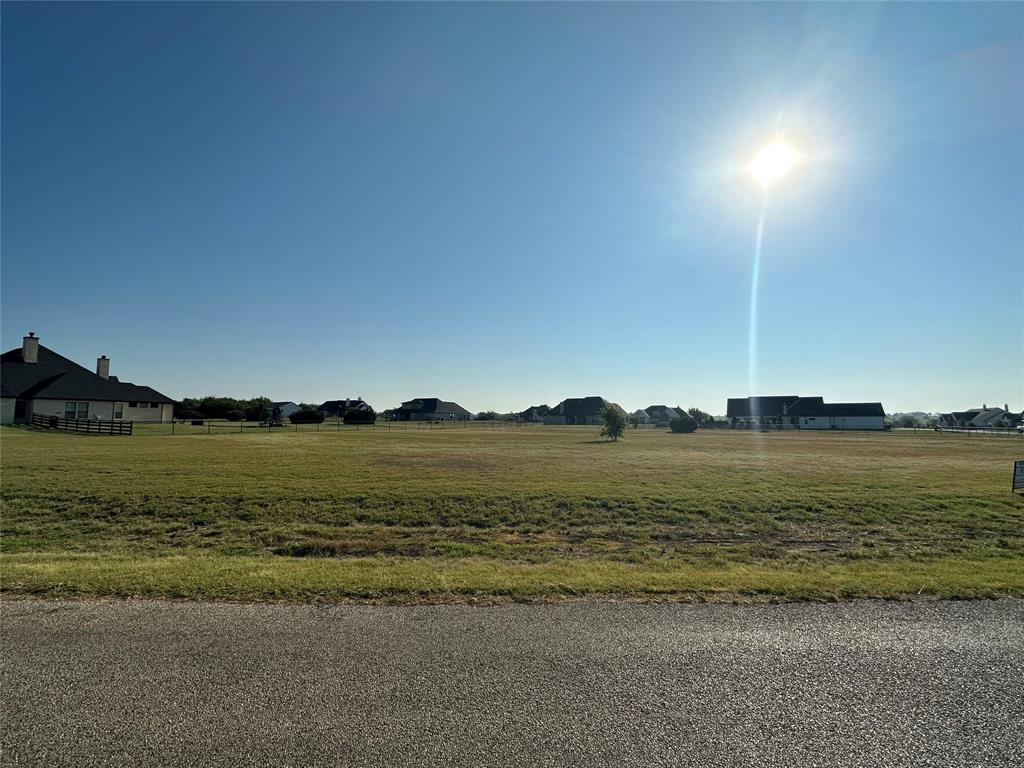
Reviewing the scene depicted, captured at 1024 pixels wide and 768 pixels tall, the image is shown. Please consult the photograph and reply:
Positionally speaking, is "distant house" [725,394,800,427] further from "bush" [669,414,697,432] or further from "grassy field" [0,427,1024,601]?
"grassy field" [0,427,1024,601]

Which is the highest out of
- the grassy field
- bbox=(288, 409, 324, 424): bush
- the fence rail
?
bbox=(288, 409, 324, 424): bush

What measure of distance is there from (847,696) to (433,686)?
133 inches

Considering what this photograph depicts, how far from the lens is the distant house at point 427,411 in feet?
421

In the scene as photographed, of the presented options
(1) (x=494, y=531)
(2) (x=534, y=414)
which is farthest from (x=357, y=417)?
(1) (x=494, y=531)

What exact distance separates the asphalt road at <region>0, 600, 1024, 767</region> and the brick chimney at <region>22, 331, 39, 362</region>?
6181 centimetres

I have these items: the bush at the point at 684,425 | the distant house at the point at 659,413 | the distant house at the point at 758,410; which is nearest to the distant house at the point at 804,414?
the distant house at the point at 758,410

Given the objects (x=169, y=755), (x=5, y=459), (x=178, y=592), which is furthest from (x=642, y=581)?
(x=5, y=459)

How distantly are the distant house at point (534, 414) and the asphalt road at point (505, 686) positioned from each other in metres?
125

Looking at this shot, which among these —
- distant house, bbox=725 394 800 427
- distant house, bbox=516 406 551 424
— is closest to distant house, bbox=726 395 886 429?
distant house, bbox=725 394 800 427

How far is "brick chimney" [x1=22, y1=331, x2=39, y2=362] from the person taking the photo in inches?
1976

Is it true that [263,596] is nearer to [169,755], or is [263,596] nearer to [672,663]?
[169,755]

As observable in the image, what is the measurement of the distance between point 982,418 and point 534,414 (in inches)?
4325

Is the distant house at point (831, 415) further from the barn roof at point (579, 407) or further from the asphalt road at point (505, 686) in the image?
the asphalt road at point (505, 686)

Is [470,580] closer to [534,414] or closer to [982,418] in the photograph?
[534,414]
